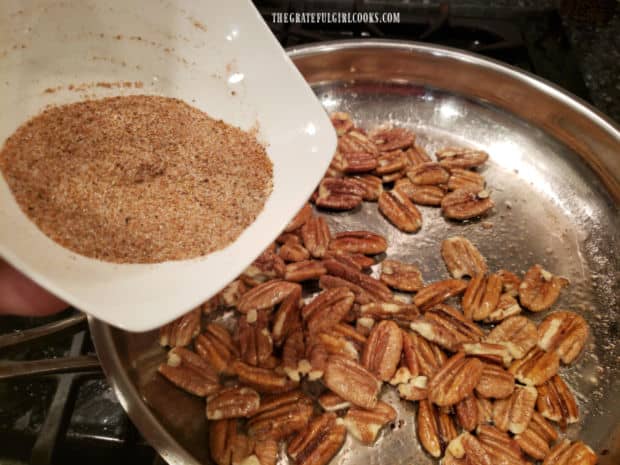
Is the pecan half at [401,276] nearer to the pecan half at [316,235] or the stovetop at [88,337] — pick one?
the pecan half at [316,235]

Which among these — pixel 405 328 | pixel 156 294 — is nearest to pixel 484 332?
pixel 405 328

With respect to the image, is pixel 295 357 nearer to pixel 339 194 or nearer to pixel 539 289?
pixel 339 194

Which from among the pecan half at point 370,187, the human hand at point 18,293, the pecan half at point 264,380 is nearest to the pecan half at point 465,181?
the pecan half at point 370,187

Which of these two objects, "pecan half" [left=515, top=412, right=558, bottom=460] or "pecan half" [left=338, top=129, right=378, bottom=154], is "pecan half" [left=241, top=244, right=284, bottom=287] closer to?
"pecan half" [left=338, top=129, right=378, bottom=154]

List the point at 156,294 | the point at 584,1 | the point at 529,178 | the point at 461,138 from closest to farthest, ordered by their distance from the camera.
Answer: the point at 156,294 → the point at 529,178 → the point at 461,138 → the point at 584,1

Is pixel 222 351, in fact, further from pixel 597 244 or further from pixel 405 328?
pixel 597 244

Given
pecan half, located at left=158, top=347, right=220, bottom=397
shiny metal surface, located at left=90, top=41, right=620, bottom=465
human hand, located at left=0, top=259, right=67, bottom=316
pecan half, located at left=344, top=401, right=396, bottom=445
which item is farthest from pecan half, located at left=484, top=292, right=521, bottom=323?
human hand, located at left=0, top=259, right=67, bottom=316

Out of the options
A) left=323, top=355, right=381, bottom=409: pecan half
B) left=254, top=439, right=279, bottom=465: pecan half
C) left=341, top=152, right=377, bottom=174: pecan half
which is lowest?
left=254, top=439, right=279, bottom=465: pecan half
